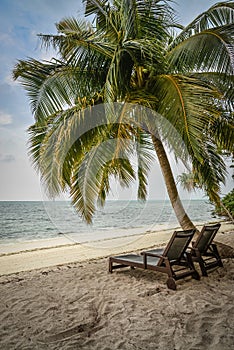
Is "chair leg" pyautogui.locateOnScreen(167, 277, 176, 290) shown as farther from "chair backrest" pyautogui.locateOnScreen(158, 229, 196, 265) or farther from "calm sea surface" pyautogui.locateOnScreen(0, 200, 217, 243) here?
"calm sea surface" pyautogui.locateOnScreen(0, 200, 217, 243)

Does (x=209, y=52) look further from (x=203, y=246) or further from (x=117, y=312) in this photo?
(x=117, y=312)

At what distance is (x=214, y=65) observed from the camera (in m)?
4.45

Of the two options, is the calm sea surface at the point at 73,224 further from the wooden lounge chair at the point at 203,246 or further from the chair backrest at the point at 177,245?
the chair backrest at the point at 177,245

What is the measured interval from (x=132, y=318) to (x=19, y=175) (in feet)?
64.1

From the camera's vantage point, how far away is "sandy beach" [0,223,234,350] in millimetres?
2602

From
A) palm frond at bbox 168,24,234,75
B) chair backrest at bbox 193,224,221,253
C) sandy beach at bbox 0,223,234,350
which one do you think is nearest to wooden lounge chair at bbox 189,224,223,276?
chair backrest at bbox 193,224,221,253

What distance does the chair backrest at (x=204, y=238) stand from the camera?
191 inches

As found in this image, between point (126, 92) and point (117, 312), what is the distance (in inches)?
145

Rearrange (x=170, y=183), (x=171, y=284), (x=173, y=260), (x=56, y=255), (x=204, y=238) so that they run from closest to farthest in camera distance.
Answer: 1. (x=171, y=284)
2. (x=173, y=260)
3. (x=204, y=238)
4. (x=170, y=183)
5. (x=56, y=255)

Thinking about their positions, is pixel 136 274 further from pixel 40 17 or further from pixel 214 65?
pixel 40 17

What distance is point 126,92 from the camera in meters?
5.16

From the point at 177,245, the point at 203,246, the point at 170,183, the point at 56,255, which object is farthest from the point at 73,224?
the point at 177,245

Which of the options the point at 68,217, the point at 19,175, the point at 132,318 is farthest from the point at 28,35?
the point at 68,217

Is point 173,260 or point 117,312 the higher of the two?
point 173,260
